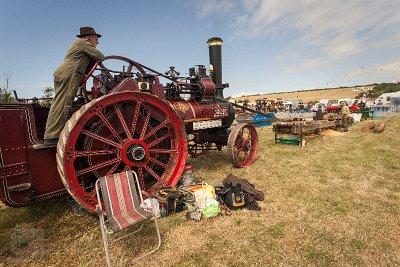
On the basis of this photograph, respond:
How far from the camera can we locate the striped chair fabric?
149 inches

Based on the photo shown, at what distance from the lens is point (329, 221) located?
4555 mm

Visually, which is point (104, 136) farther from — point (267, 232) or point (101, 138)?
point (267, 232)

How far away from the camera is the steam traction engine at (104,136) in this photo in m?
4.04

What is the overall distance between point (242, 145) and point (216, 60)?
2263 millimetres

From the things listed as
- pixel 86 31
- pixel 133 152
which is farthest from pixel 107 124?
pixel 86 31

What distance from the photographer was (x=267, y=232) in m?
4.26

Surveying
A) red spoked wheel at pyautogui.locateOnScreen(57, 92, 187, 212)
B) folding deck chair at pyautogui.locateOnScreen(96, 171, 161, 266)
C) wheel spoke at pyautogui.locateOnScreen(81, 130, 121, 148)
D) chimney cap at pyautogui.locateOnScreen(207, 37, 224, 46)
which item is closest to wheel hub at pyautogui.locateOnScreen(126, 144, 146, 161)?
red spoked wheel at pyautogui.locateOnScreen(57, 92, 187, 212)

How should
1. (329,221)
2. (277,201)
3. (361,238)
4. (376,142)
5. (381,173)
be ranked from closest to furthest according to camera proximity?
(361,238)
(329,221)
(277,201)
(381,173)
(376,142)

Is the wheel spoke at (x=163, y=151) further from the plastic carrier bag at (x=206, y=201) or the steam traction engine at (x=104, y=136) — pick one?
the plastic carrier bag at (x=206, y=201)

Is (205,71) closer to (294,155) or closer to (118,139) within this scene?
(118,139)

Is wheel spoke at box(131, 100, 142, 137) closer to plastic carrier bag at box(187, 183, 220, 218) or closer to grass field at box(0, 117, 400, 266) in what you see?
plastic carrier bag at box(187, 183, 220, 218)

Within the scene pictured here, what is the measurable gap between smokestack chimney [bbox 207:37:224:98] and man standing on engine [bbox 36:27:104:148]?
11.6 ft

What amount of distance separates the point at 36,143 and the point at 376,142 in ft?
38.1

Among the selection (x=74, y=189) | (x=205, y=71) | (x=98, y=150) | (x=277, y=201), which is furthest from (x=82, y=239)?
(x=205, y=71)
